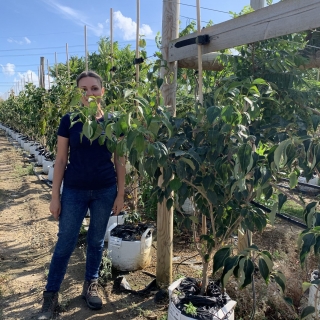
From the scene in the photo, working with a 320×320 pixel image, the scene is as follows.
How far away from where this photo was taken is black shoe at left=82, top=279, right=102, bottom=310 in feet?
7.68

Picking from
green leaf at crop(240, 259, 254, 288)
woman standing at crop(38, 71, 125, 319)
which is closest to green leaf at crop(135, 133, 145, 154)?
green leaf at crop(240, 259, 254, 288)

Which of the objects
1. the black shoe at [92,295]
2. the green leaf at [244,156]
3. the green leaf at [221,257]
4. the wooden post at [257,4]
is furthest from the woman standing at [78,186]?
the wooden post at [257,4]

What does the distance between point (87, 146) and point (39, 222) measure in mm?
2414

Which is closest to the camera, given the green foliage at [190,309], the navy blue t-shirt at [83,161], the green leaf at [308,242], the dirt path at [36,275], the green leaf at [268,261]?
the green leaf at [308,242]

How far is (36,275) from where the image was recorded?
287 cm

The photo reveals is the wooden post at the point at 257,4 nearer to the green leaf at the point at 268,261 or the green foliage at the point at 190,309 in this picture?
the green leaf at the point at 268,261

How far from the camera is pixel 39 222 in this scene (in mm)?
4137

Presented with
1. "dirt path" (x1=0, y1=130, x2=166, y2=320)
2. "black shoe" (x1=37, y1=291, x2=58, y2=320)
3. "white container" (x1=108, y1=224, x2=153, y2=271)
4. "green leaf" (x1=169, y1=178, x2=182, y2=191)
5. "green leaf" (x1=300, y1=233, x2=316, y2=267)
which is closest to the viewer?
"green leaf" (x1=300, y1=233, x2=316, y2=267)

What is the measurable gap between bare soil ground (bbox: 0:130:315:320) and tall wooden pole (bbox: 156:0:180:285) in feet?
0.48

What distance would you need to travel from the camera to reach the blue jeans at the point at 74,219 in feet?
7.08

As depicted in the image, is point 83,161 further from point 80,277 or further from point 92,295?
point 80,277

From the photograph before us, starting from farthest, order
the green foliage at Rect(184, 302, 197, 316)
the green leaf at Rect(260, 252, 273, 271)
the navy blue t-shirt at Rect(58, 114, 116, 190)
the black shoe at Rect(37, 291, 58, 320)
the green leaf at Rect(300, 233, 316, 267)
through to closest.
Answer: the black shoe at Rect(37, 291, 58, 320) → the navy blue t-shirt at Rect(58, 114, 116, 190) → the green foliage at Rect(184, 302, 197, 316) → the green leaf at Rect(260, 252, 273, 271) → the green leaf at Rect(300, 233, 316, 267)

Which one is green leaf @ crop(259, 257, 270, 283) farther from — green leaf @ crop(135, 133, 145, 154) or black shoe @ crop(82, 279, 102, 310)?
black shoe @ crop(82, 279, 102, 310)

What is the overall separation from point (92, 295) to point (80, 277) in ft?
1.57
